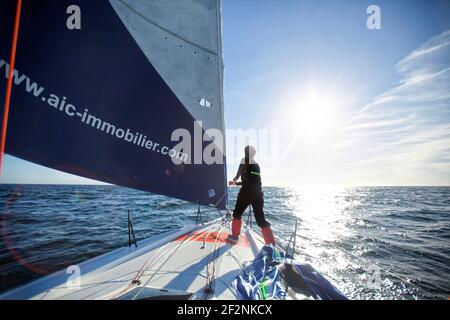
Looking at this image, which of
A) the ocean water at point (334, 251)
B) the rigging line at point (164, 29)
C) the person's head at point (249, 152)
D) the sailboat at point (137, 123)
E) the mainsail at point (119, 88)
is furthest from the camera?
the ocean water at point (334, 251)

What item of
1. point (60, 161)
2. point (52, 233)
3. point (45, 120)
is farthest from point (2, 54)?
point (52, 233)

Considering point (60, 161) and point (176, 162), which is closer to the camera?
point (60, 161)

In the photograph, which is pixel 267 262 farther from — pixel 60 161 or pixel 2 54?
pixel 2 54

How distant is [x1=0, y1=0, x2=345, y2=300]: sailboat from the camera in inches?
81.5

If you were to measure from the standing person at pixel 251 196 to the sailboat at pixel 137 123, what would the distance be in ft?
0.92

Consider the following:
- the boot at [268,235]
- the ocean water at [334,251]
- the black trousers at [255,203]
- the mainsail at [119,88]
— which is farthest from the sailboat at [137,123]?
the ocean water at [334,251]

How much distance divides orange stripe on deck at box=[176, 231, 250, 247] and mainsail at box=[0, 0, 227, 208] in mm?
650

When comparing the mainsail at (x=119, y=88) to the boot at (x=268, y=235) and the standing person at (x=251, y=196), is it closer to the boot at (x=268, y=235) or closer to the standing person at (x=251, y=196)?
the standing person at (x=251, y=196)

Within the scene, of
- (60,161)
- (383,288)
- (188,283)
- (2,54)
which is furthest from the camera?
(383,288)

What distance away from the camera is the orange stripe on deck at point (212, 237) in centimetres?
345

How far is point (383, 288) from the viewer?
4945mm

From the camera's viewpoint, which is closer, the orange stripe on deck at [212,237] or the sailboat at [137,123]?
the sailboat at [137,123]

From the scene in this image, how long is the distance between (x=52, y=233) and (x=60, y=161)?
8004 millimetres

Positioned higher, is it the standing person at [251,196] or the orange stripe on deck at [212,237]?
the standing person at [251,196]
